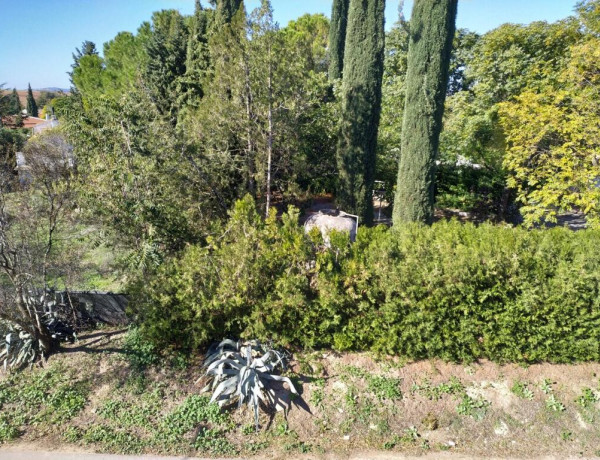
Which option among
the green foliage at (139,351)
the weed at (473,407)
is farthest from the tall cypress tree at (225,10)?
the weed at (473,407)

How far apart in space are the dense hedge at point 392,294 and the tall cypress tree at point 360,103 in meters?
3.66

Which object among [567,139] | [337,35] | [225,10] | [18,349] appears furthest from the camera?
[337,35]

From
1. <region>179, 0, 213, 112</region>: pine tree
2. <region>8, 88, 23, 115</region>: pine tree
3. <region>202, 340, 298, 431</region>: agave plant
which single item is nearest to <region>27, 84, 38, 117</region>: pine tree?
<region>8, 88, 23, 115</region>: pine tree

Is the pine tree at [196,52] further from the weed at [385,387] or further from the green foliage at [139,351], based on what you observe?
the weed at [385,387]

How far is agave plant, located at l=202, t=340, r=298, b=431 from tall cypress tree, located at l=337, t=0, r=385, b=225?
16.1 ft

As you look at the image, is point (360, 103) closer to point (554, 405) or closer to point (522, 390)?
point (522, 390)

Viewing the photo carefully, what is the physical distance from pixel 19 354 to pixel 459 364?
255 inches

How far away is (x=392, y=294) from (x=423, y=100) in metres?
5.23

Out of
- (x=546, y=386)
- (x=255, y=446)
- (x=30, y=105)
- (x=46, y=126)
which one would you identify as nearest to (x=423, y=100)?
(x=546, y=386)

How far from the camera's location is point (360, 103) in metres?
8.68

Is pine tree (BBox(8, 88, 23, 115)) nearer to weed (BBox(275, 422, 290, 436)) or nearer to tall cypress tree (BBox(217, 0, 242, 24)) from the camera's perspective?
tall cypress tree (BBox(217, 0, 242, 24))

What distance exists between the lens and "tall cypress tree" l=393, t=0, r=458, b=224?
810cm

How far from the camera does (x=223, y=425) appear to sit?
4.70 metres

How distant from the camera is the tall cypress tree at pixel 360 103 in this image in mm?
8508
